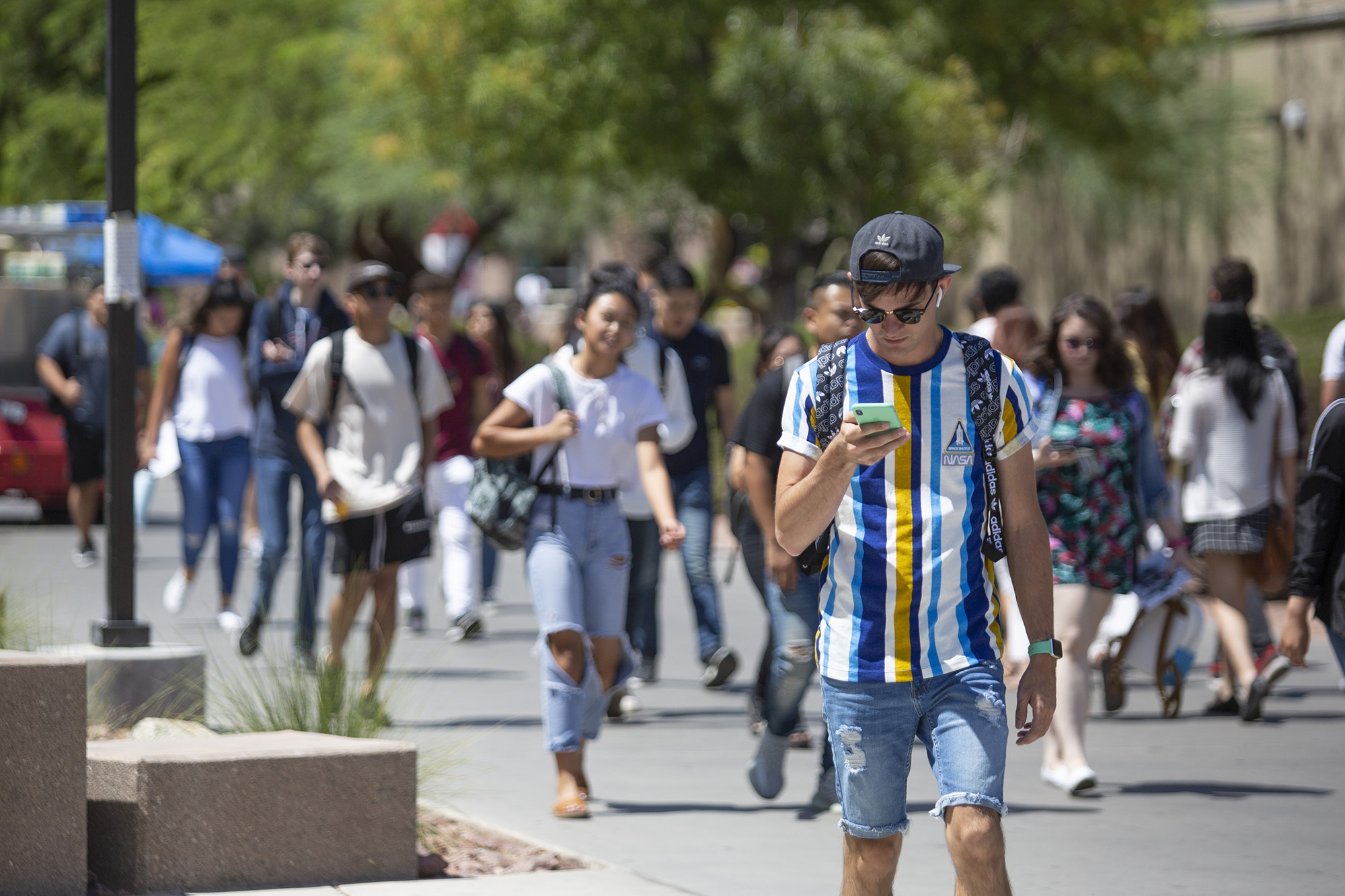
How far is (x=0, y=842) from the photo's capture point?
194 inches

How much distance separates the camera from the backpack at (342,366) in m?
8.09

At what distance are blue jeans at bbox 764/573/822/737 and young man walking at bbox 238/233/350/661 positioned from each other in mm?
3192

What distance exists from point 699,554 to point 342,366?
7.82 ft

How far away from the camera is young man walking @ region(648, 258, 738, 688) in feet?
31.4

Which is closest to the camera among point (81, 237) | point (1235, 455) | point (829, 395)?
point (829, 395)

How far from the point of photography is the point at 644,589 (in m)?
9.33

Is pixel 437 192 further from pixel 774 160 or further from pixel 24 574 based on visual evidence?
pixel 24 574

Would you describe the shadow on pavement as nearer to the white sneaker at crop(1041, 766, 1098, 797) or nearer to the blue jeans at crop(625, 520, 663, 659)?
the white sneaker at crop(1041, 766, 1098, 797)

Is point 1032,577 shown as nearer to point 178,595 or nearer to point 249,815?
point 249,815

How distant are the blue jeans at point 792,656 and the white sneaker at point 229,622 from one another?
15.3ft

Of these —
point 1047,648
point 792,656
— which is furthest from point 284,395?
point 1047,648

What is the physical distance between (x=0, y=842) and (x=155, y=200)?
75.1 ft

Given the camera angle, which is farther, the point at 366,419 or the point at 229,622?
the point at 229,622

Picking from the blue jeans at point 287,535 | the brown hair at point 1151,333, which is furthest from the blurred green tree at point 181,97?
the brown hair at point 1151,333
